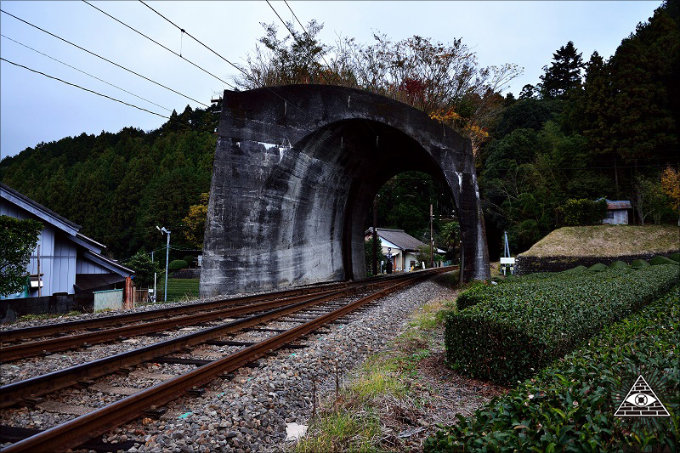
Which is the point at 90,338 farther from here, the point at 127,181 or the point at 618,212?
the point at 127,181

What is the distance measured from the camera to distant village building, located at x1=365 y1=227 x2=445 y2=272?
47.3 metres

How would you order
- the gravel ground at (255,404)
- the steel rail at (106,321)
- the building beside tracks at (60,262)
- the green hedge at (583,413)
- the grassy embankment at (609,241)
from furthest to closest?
the grassy embankment at (609,241) → the building beside tracks at (60,262) → the steel rail at (106,321) → the gravel ground at (255,404) → the green hedge at (583,413)

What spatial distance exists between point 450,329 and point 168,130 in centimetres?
8518

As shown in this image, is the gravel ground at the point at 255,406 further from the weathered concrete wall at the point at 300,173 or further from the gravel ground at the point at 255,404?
the weathered concrete wall at the point at 300,173

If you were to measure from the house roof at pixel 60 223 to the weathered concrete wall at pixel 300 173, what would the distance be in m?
7.04

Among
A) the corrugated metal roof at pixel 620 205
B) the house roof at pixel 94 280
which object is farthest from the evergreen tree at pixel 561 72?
the house roof at pixel 94 280

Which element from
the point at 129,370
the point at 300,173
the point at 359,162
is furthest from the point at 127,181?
the point at 129,370

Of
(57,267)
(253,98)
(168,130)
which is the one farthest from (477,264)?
(168,130)

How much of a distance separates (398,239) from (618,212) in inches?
875

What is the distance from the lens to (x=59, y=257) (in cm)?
1736

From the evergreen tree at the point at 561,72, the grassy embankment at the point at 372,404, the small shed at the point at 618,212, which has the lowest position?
the grassy embankment at the point at 372,404

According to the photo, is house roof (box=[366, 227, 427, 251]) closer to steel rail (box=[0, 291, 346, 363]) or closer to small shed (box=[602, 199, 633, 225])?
small shed (box=[602, 199, 633, 225])

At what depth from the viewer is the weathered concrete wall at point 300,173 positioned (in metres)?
13.5

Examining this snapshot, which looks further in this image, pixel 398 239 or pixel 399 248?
pixel 398 239
